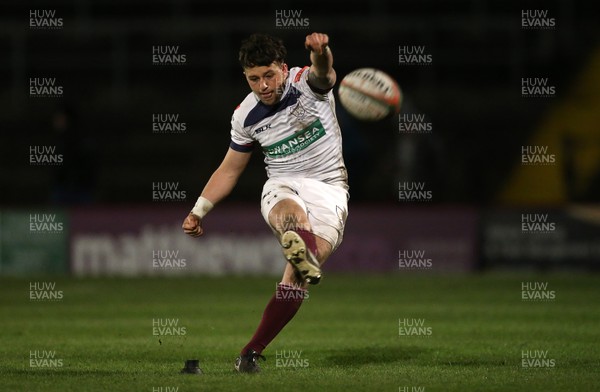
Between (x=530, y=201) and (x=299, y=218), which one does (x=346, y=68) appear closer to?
(x=530, y=201)

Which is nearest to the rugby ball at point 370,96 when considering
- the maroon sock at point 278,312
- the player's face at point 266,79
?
the player's face at point 266,79

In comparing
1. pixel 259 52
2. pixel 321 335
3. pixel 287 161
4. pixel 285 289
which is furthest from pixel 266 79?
pixel 321 335

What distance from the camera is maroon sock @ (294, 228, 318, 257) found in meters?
8.20

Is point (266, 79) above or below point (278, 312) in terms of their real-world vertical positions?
above

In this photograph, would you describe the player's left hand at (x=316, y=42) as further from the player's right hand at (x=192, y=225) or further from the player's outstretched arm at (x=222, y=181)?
the player's right hand at (x=192, y=225)

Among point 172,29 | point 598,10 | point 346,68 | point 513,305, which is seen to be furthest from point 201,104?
point 513,305

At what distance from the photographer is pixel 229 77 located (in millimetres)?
22812

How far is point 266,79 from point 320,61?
0.44 m

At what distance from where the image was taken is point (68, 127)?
19.1m

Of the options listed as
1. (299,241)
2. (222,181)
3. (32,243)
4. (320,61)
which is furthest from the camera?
(32,243)

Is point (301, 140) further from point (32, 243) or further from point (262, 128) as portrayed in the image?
point (32, 243)

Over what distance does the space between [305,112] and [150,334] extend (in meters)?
3.64

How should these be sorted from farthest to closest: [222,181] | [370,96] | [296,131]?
[222,181], [296,131], [370,96]

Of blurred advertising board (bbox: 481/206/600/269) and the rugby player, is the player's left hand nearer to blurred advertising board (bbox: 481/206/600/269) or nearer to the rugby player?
the rugby player
